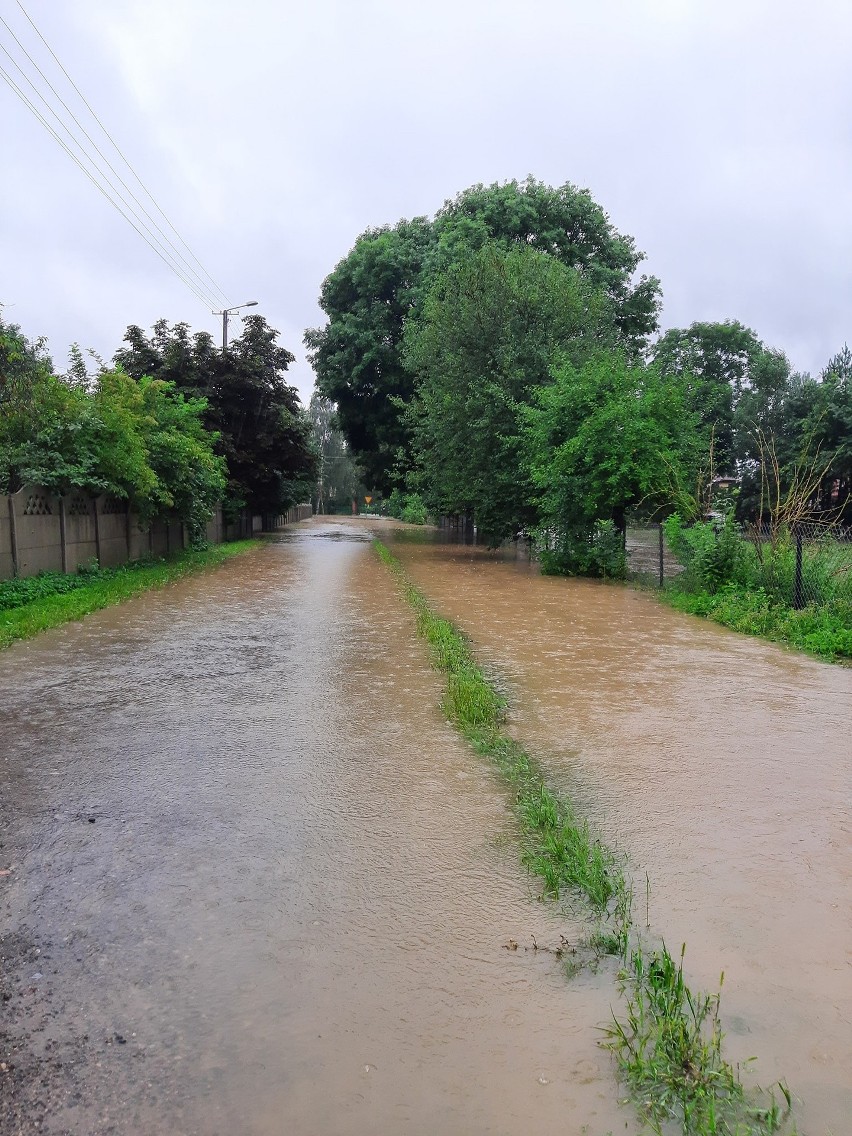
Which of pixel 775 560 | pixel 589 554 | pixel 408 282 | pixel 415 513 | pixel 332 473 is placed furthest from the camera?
pixel 332 473

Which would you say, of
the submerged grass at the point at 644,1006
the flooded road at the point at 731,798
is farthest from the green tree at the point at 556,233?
the submerged grass at the point at 644,1006

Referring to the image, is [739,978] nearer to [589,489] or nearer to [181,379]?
[589,489]

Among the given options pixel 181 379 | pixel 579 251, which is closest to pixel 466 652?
pixel 181 379

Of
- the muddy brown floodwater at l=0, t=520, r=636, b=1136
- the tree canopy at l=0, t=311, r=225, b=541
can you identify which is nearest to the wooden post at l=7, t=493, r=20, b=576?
the tree canopy at l=0, t=311, r=225, b=541

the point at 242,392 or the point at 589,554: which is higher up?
the point at 242,392

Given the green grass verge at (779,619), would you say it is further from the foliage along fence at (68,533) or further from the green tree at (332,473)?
the green tree at (332,473)

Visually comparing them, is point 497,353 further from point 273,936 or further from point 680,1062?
point 680,1062

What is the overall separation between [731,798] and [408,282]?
34400 mm

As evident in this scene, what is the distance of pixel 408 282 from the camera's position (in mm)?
36844

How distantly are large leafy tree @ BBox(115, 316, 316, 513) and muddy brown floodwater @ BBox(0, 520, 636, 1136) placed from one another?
25784 mm

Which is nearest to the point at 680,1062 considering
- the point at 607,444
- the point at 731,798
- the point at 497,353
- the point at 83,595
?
the point at 731,798

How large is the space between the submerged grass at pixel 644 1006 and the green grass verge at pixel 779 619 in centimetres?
604

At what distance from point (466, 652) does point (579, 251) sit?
27.2m

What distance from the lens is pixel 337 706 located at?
761 cm
